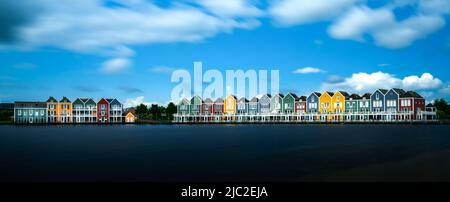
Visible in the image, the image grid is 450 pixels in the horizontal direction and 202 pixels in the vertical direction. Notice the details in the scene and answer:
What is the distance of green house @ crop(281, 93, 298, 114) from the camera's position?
97375mm

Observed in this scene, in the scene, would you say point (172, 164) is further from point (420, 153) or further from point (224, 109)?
point (224, 109)

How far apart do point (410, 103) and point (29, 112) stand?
9265 centimetres

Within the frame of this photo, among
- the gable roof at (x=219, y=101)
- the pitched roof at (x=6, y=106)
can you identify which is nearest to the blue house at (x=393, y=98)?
the gable roof at (x=219, y=101)

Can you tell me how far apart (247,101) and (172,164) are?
87.0 meters

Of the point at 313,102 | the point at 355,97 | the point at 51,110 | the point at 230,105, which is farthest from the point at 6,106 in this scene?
the point at 355,97

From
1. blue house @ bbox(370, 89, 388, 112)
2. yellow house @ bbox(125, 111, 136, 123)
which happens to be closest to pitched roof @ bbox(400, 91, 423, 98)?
blue house @ bbox(370, 89, 388, 112)

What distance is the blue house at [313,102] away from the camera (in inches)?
3681

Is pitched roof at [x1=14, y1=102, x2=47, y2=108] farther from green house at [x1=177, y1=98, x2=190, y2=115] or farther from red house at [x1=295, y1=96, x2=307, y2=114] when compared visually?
red house at [x1=295, y1=96, x2=307, y2=114]

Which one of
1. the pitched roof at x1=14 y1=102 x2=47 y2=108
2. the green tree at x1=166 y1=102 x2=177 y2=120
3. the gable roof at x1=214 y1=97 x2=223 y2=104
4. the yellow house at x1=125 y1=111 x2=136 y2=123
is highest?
the gable roof at x1=214 y1=97 x2=223 y2=104

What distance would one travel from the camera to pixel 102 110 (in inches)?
4210

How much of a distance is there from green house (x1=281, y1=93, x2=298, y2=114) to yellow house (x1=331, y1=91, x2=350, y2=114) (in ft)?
32.3
